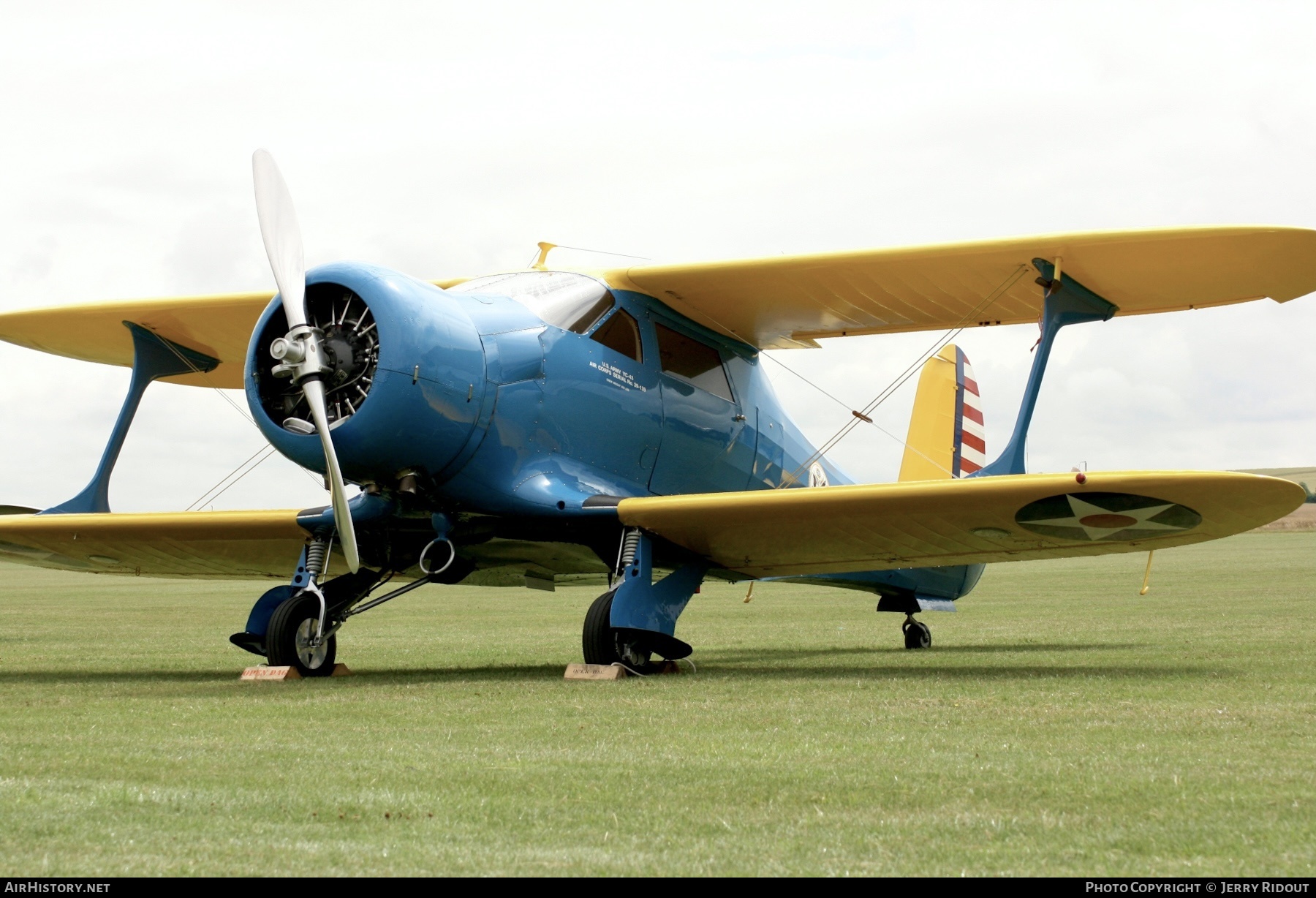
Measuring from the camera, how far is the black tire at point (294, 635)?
412 inches

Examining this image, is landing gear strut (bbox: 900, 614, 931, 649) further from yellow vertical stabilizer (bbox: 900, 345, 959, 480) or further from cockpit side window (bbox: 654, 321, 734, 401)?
cockpit side window (bbox: 654, 321, 734, 401)

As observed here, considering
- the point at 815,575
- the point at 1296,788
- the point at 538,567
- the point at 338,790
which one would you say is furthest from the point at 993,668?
the point at 338,790

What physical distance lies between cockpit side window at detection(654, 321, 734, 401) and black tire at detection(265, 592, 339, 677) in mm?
3487

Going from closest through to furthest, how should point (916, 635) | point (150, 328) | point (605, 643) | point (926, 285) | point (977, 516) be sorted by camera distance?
point (605, 643) < point (977, 516) < point (926, 285) < point (150, 328) < point (916, 635)

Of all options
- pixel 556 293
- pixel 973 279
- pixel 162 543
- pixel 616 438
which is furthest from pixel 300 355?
pixel 973 279

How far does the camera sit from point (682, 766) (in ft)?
18.2

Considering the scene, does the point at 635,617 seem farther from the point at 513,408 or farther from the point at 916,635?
the point at 916,635

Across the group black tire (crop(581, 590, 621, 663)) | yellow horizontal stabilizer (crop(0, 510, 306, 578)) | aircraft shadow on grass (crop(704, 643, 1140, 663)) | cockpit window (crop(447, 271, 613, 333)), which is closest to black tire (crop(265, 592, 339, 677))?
yellow horizontal stabilizer (crop(0, 510, 306, 578))

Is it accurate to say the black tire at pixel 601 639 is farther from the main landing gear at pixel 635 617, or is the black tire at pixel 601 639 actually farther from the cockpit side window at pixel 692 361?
the cockpit side window at pixel 692 361

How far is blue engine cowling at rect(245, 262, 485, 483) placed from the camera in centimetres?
959

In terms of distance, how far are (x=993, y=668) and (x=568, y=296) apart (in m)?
4.34

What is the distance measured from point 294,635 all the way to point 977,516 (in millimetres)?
5098

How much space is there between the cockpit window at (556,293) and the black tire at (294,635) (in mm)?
2684
